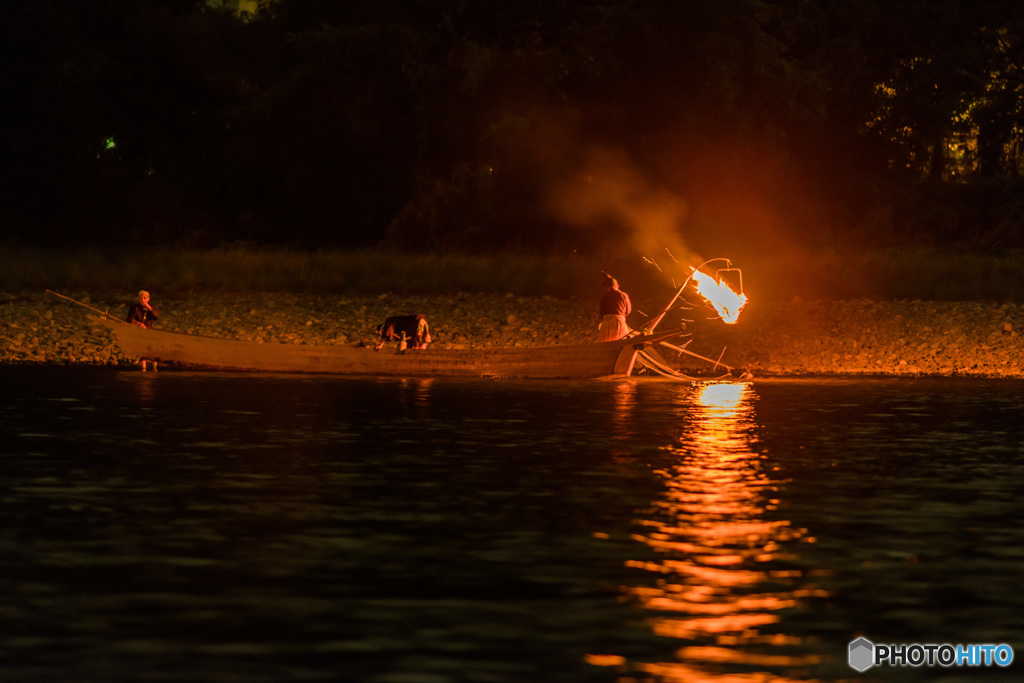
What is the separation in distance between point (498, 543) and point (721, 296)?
12.7 metres

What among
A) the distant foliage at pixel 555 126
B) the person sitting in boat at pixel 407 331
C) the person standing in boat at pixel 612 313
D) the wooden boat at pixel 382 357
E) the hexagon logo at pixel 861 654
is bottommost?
the hexagon logo at pixel 861 654

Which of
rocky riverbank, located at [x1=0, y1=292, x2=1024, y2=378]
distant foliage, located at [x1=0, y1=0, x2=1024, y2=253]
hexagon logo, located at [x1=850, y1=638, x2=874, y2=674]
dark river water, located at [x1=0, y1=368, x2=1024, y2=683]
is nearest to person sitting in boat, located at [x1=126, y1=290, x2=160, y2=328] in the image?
rocky riverbank, located at [x1=0, y1=292, x2=1024, y2=378]

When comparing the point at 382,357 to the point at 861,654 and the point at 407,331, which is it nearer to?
the point at 407,331

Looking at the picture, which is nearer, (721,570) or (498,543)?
(721,570)

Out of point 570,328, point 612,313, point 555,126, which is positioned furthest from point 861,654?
point 555,126

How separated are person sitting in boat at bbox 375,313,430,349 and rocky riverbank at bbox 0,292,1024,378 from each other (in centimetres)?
377

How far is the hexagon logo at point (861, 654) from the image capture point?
22.2 ft

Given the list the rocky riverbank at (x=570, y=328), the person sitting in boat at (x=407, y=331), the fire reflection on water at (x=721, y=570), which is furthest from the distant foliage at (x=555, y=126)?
the fire reflection on water at (x=721, y=570)

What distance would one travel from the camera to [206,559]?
8953mm

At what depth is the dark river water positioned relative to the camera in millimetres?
6945

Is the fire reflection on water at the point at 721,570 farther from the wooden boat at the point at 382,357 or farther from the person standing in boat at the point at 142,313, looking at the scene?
the person standing in boat at the point at 142,313

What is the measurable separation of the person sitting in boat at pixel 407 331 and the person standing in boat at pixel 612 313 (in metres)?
2.65

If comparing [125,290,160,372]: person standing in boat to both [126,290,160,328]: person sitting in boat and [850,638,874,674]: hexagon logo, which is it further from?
[850,638,874,674]: hexagon logo

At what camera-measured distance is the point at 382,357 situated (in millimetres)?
21672
